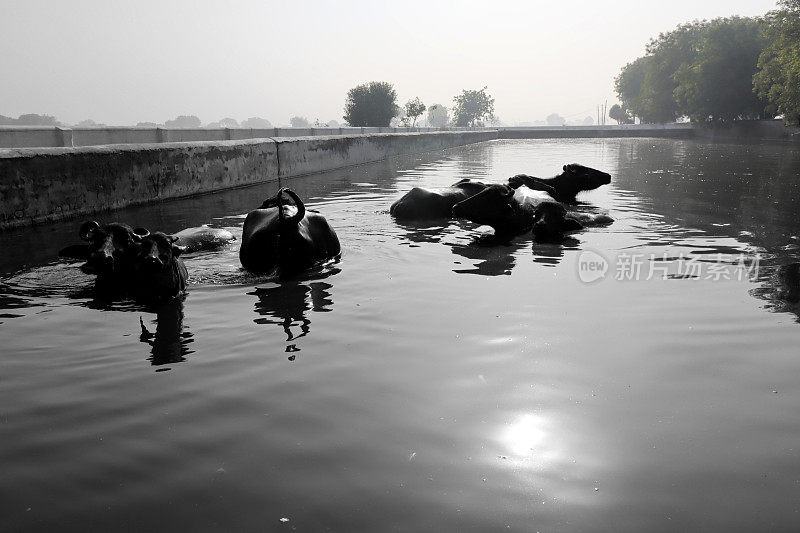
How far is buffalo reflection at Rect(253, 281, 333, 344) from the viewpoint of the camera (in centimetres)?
462

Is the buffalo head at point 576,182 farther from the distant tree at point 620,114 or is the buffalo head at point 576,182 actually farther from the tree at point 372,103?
the distant tree at point 620,114

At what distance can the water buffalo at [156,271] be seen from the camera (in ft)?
17.4

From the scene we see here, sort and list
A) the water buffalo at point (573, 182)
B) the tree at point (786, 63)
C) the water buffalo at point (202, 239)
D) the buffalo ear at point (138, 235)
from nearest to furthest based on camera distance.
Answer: the buffalo ear at point (138, 235)
the water buffalo at point (202, 239)
the water buffalo at point (573, 182)
the tree at point (786, 63)

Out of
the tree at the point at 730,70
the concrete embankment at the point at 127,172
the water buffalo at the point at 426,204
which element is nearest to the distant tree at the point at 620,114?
the tree at the point at 730,70

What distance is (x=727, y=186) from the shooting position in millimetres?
14773

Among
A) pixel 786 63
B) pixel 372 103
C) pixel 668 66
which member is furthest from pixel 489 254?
pixel 668 66

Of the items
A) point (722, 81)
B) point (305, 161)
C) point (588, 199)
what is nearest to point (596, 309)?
point (588, 199)

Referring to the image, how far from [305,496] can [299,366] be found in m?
1.38

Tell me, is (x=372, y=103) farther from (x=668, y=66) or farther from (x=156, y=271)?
(x=156, y=271)

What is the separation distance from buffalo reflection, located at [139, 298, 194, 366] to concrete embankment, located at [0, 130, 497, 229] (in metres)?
4.98

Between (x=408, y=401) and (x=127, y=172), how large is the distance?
9341mm

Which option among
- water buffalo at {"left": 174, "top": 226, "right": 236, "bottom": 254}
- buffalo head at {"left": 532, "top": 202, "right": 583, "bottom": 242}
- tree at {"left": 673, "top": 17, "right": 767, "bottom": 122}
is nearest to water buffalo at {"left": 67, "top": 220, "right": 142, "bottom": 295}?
water buffalo at {"left": 174, "top": 226, "right": 236, "bottom": 254}

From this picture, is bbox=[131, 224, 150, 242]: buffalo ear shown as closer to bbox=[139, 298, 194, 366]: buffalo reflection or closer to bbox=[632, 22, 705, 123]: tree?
bbox=[139, 298, 194, 366]: buffalo reflection

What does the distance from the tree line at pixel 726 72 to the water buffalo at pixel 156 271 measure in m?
47.2
